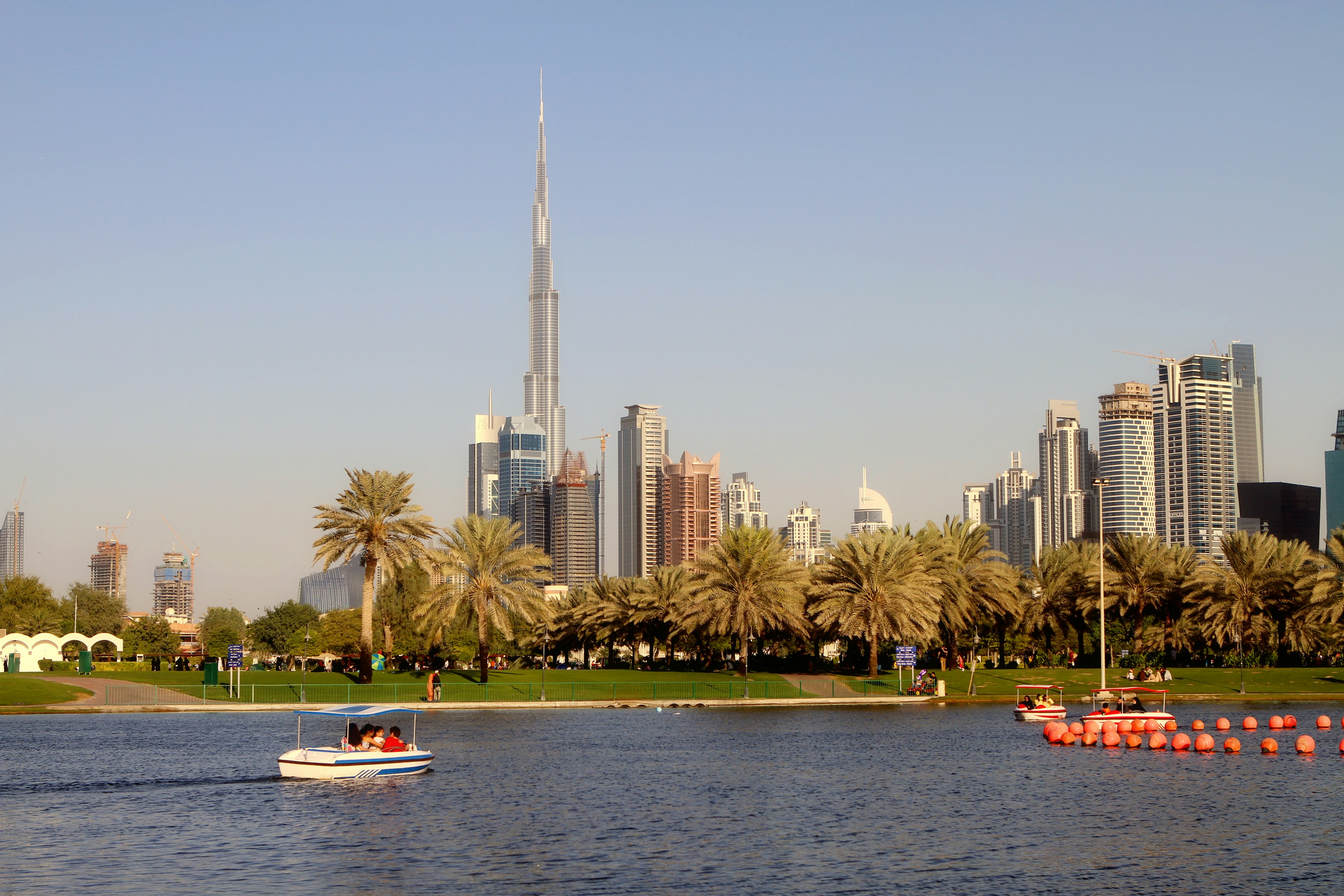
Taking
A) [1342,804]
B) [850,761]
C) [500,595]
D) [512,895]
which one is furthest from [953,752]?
[500,595]

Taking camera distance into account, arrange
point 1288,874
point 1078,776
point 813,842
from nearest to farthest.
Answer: point 1288,874, point 813,842, point 1078,776

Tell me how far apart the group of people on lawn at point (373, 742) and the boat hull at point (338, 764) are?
0.29 meters

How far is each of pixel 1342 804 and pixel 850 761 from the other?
16.3 metres

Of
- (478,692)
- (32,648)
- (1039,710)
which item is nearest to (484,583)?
(478,692)

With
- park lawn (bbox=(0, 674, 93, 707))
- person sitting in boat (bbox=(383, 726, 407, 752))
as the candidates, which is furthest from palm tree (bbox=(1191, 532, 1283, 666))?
park lawn (bbox=(0, 674, 93, 707))

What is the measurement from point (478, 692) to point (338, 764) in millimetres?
38245

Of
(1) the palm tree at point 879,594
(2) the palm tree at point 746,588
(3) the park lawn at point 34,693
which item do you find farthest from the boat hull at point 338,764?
(1) the palm tree at point 879,594

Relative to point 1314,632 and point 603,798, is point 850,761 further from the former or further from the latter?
point 1314,632

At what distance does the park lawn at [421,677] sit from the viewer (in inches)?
3287

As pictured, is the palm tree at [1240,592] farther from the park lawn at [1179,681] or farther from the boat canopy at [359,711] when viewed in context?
the boat canopy at [359,711]

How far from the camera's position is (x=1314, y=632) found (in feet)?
308

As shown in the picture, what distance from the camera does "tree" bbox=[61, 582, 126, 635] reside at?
157500 millimetres

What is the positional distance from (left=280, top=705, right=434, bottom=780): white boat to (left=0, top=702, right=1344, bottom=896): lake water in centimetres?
57

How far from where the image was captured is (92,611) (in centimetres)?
16888
